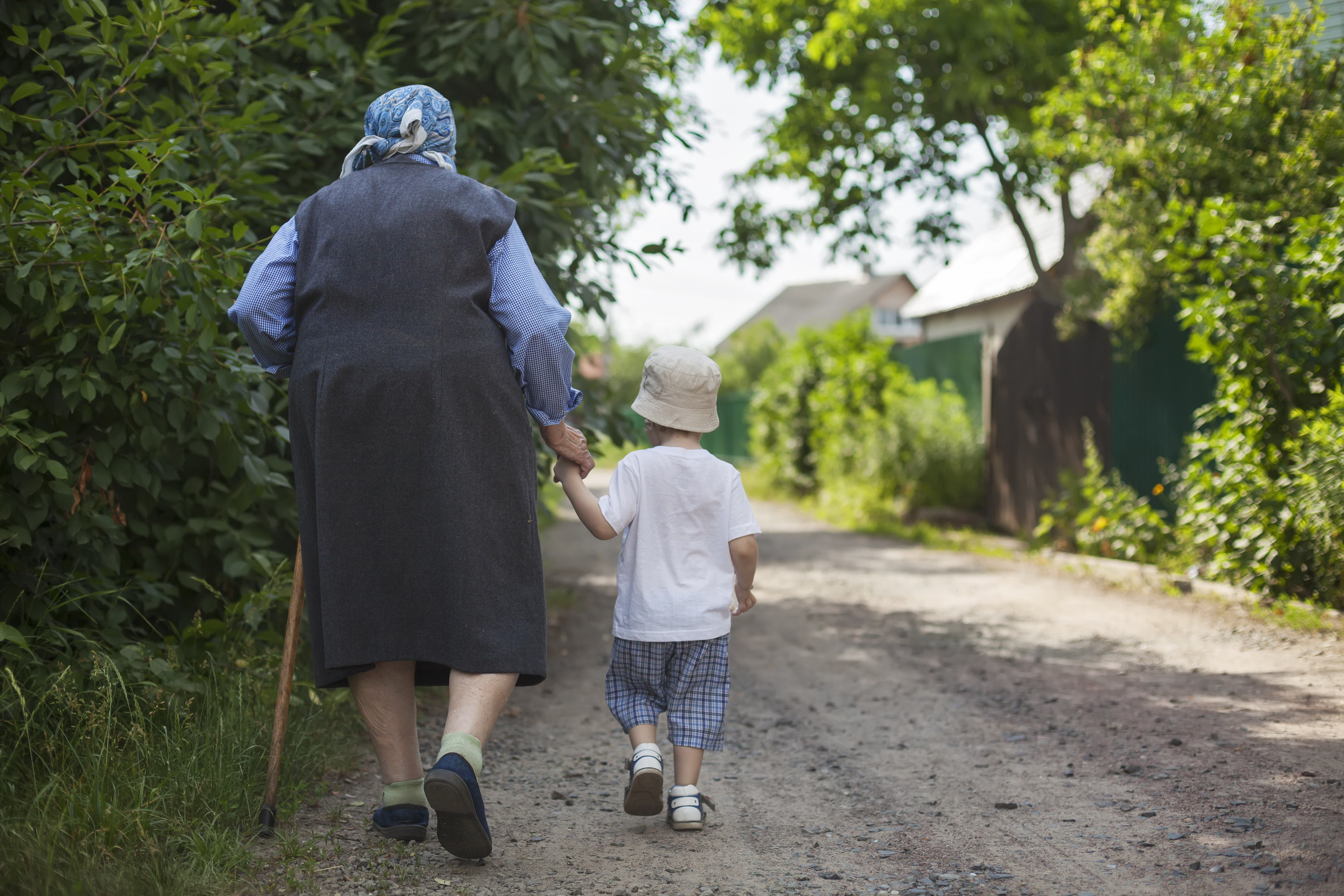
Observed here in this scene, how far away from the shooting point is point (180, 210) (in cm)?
305

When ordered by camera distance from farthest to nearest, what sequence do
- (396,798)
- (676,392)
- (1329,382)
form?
(1329,382)
(676,392)
(396,798)

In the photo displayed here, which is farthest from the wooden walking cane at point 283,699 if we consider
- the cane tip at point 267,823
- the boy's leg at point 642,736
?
the boy's leg at point 642,736

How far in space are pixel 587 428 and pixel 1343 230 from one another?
3778 mm

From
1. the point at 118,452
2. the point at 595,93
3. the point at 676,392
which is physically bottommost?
the point at 118,452

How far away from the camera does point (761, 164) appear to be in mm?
12273

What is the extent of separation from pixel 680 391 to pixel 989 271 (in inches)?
669

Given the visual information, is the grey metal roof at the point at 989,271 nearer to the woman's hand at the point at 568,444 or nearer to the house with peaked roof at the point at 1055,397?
the house with peaked roof at the point at 1055,397

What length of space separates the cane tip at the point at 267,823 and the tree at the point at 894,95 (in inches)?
323

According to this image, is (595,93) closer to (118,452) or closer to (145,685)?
(118,452)

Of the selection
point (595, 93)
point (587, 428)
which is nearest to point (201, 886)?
point (587, 428)

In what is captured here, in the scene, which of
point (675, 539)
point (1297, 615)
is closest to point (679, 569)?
point (675, 539)

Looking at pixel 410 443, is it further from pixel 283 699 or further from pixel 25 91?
pixel 25 91

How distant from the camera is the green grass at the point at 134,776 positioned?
2.34 meters

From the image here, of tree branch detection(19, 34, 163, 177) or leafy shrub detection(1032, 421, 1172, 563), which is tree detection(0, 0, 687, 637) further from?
leafy shrub detection(1032, 421, 1172, 563)
